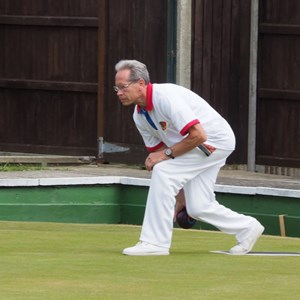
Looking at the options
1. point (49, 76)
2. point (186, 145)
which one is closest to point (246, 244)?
point (186, 145)

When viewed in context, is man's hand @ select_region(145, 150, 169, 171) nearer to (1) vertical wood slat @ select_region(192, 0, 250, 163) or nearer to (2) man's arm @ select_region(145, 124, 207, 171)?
(2) man's arm @ select_region(145, 124, 207, 171)

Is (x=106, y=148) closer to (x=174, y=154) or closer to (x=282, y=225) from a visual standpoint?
(x=282, y=225)

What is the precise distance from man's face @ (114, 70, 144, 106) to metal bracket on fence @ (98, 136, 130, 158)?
5891mm

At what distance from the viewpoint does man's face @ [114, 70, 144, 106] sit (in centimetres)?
910

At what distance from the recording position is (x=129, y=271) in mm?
8336

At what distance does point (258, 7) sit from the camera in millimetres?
14414

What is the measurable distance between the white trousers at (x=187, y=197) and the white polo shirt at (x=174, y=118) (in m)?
0.12

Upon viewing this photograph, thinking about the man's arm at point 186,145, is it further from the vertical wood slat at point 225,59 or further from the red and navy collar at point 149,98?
the vertical wood slat at point 225,59

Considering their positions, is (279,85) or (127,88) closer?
(127,88)

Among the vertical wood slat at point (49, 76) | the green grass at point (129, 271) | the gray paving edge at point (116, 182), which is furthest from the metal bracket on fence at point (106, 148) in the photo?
the green grass at point (129, 271)

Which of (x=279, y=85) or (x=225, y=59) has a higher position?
(x=225, y=59)

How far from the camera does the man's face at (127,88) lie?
358 inches

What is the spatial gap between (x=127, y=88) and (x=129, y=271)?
134 cm

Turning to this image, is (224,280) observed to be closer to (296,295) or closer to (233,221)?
(296,295)
